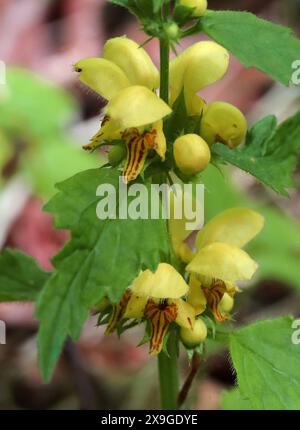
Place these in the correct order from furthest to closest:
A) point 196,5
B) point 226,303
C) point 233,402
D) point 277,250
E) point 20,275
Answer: point 277,250 < point 233,402 < point 20,275 < point 226,303 < point 196,5

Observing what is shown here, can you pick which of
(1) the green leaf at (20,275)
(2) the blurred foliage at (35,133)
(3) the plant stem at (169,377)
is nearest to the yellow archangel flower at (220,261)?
(3) the plant stem at (169,377)

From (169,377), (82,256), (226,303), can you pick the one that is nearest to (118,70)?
(82,256)

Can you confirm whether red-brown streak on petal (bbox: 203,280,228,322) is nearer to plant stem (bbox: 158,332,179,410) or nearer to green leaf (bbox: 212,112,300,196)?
plant stem (bbox: 158,332,179,410)

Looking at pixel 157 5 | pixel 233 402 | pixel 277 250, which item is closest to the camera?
pixel 157 5

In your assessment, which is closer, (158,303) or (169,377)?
(158,303)

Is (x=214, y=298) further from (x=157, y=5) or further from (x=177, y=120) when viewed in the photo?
(x=157, y=5)

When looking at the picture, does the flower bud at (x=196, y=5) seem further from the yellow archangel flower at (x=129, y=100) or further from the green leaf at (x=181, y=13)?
the yellow archangel flower at (x=129, y=100)
